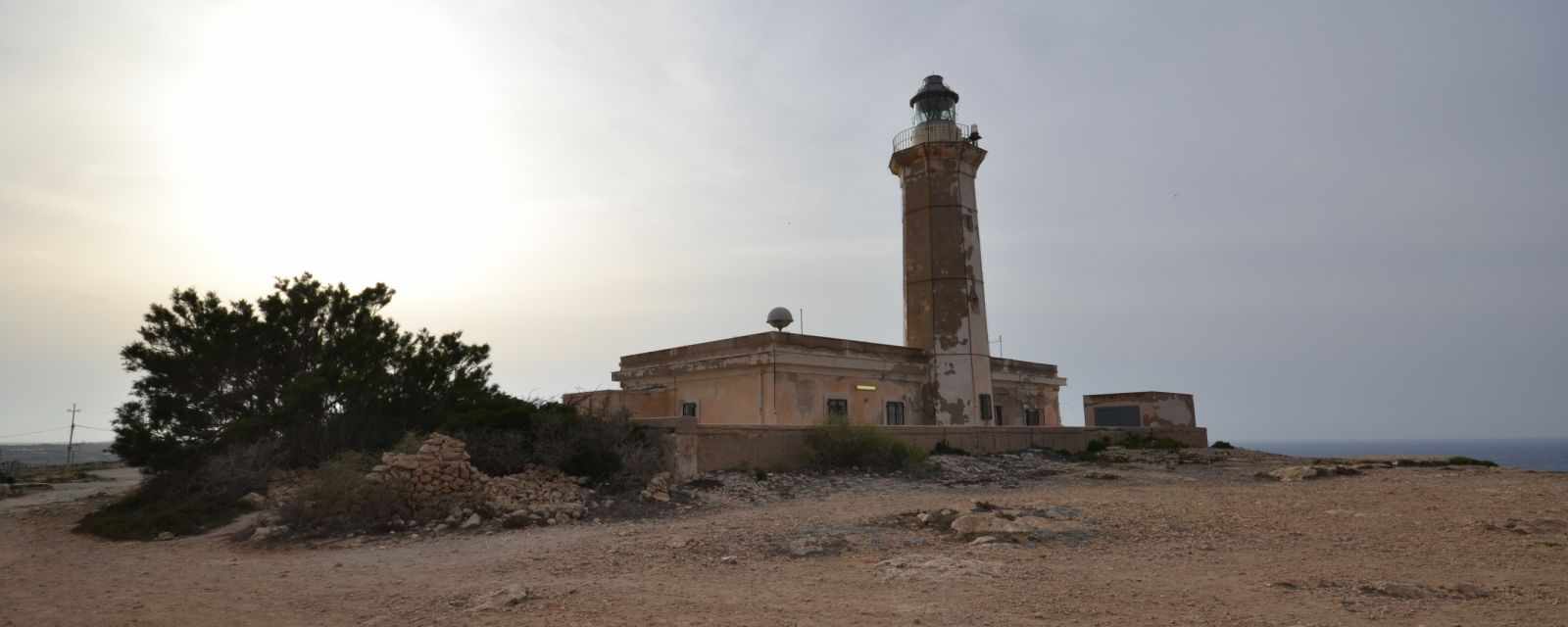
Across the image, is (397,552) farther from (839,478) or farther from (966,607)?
(839,478)

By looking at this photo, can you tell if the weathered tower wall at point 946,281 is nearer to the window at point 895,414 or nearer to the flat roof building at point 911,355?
the flat roof building at point 911,355

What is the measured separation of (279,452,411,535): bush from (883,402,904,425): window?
14894mm

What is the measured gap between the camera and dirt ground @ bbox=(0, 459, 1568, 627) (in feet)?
19.5

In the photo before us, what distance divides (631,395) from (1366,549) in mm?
19501

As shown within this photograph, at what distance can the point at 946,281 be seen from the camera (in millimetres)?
24719

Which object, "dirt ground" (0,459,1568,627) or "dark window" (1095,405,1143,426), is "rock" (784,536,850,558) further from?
"dark window" (1095,405,1143,426)

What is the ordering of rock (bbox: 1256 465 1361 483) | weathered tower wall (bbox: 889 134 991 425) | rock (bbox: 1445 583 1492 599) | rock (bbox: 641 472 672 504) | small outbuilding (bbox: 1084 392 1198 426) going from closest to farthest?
rock (bbox: 1445 583 1492 599) < rock (bbox: 641 472 672 504) < rock (bbox: 1256 465 1361 483) < weathered tower wall (bbox: 889 134 991 425) < small outbuilding (bbox: 1084 392 1198 426)

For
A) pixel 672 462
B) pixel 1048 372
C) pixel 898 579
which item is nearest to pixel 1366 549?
pixel 898 579

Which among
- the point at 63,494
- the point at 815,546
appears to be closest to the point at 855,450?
the point at 815,546

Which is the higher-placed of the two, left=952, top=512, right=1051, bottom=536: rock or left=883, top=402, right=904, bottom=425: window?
left=883, top=402, right=904, bottom=425: window

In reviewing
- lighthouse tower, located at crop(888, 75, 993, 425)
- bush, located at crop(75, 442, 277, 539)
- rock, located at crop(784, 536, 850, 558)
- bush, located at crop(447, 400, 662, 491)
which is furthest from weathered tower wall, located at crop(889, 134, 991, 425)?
bush, located at crop(75, 442, 277, 539)

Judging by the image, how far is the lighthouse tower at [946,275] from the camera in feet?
80.4

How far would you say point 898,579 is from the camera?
6.99 meters

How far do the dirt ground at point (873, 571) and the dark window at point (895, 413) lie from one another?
11780 millimetres
